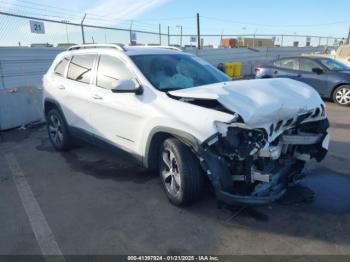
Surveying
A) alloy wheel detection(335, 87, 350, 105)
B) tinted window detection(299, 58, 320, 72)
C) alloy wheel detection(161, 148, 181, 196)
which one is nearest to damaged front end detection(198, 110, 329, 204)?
alloy wheel detection(161, 148, 181, 196)

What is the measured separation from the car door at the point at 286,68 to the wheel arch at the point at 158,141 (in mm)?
7984

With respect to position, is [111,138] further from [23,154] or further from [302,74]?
[302,74]

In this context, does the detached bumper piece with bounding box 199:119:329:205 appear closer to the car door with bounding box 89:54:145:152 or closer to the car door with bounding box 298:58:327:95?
the car door with bounding box 89:54:145:152

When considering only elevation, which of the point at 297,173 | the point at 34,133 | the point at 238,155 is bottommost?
the point at 34,133

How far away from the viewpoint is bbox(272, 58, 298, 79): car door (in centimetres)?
1063

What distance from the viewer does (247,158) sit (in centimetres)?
315

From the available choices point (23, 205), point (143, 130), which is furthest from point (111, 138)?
point (23, 205)

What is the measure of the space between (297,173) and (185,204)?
4.55 ft

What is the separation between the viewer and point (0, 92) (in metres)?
7.73

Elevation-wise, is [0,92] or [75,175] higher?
[0,92]

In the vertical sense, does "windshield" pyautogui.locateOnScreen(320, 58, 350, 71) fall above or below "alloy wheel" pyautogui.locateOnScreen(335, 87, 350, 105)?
above

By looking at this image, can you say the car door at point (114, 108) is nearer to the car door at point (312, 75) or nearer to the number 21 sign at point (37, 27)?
the number 21 sign at point (37, 27)

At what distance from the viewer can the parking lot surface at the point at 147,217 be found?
313 cm

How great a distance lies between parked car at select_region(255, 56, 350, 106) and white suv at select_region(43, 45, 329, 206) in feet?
21.3
